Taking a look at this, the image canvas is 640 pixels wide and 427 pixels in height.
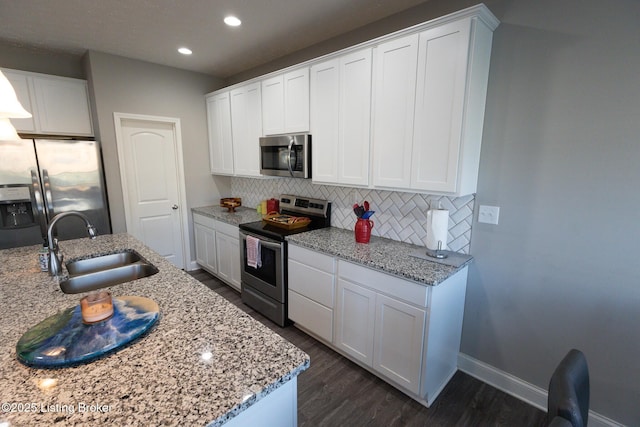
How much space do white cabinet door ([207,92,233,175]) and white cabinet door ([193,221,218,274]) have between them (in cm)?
83

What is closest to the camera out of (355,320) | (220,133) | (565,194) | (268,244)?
(565,194)

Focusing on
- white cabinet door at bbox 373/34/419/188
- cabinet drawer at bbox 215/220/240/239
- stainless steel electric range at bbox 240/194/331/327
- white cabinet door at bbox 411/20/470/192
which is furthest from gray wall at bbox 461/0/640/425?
cabinet drawer at bbox 215/220/240/239

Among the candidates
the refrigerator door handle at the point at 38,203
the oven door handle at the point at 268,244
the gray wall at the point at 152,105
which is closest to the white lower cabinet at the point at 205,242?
the gray wall at the point at 152,105

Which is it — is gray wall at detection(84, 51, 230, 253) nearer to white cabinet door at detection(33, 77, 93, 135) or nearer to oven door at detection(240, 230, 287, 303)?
white cabinet door at detection(33, 77, 93, 135)

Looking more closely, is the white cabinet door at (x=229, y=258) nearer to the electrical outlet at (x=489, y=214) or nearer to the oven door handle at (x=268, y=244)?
the oven door handle at (x=268, y=244)

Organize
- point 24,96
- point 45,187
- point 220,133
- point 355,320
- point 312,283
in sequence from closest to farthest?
point 355,320 → point 312,283 → point 45,187 → point 24,96 → point 220,133

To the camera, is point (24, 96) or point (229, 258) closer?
point (24, 96)

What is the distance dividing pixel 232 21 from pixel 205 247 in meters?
2.73

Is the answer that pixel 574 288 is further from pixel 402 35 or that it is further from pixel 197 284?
pixel 197 284

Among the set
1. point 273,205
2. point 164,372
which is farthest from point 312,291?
point 164,372

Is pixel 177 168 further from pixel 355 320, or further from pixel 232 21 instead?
pixel 355 320

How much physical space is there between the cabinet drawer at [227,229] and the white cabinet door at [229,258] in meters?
0.04

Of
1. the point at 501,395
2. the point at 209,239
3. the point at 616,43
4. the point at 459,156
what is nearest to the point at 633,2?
the point at 616,43

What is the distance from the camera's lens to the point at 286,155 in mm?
2924
